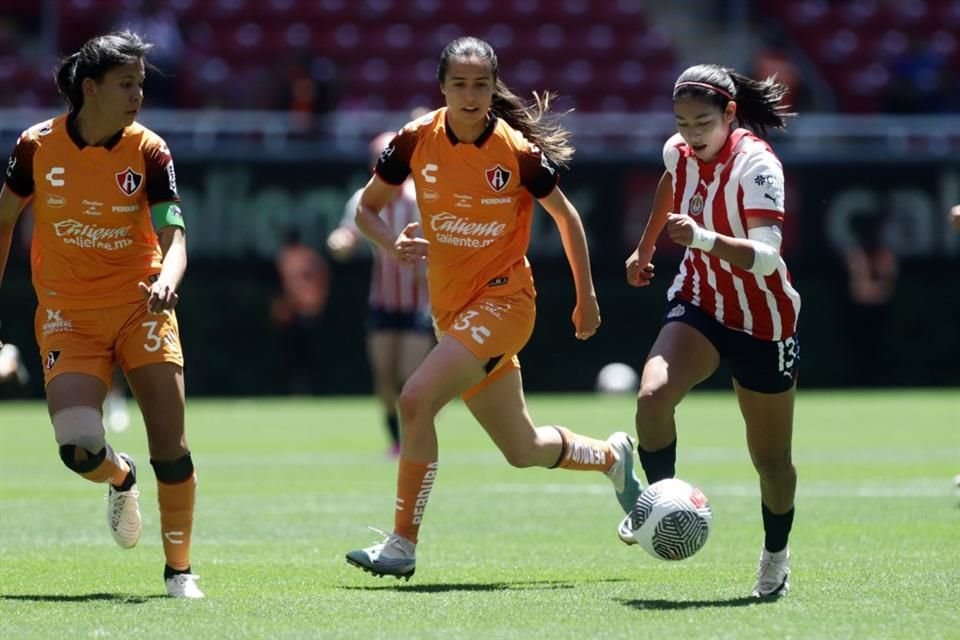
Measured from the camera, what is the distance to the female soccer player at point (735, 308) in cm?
704

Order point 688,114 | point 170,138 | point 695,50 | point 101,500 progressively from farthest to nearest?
point 695,50, point 170,138, point 101,500, point 688,114

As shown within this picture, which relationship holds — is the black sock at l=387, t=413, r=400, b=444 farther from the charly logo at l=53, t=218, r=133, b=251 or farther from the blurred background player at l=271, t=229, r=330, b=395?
the blurred background player at l=271, t=229, r=330, b=395

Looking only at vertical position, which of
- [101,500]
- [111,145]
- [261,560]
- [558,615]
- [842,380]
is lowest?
[842,380]

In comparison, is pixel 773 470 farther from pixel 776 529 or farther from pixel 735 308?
pixel 735 308

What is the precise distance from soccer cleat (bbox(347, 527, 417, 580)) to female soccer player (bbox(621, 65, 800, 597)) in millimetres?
1194

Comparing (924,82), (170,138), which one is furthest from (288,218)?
(924,82)

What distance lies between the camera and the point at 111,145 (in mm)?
7230

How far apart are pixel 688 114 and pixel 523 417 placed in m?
1.71

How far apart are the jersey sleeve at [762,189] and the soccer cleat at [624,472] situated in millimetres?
1893

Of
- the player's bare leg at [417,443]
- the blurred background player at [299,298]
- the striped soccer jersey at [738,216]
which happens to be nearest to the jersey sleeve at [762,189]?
the striped soccer jersey at [738,216]

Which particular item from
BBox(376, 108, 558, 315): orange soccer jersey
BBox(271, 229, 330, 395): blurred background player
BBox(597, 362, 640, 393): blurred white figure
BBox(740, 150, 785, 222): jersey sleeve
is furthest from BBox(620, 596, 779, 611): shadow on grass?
BBox(597, 362, 640, 393): blurred white figure

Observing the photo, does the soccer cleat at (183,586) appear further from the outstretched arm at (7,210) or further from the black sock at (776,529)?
the black sock at (776,529)

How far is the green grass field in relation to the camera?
6469mm

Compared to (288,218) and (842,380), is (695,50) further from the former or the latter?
(288,218)
